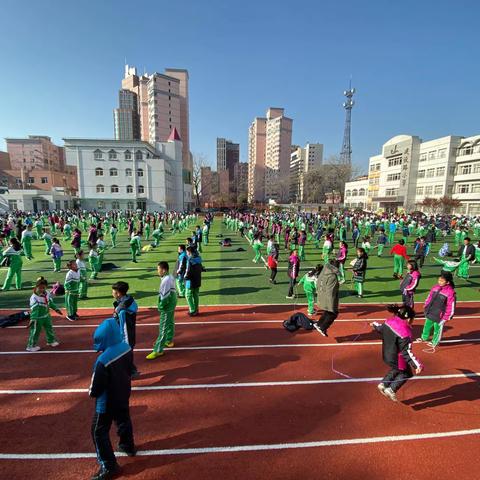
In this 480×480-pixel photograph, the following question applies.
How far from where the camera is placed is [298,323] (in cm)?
756

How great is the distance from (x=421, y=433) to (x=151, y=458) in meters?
→ 3.75

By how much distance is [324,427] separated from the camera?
4242 millimetres

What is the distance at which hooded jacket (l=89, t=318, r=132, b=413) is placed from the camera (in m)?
3.12

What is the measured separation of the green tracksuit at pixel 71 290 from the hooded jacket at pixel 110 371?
17.6 ft

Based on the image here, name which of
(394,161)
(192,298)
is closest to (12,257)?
(192,298)

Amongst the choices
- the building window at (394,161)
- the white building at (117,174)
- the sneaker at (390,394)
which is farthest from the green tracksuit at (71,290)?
the building window at (394,161)

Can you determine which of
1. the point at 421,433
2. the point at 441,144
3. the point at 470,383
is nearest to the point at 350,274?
the point at 470,383

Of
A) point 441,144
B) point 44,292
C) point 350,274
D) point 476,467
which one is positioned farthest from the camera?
point 441,144

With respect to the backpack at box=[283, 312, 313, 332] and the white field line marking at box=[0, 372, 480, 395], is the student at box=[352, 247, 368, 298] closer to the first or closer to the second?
the backpack at box=[283, 312, 313, 332]

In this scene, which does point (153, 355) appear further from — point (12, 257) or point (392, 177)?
point (392, 177)

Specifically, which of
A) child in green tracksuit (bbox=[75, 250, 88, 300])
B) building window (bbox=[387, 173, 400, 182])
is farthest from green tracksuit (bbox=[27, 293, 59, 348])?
building window (bbox=[387, 173, 400, 182])

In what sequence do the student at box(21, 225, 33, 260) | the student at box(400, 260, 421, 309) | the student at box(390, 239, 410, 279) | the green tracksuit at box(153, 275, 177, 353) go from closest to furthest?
the green tracksuit at box(153, 275, 177, 353) < the student at box(400, 260, 421, 309) < the student at box(390, 239, 410, 279) < the student at box(21, 225, 33, 260)

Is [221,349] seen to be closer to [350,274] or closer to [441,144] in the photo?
[350,274]

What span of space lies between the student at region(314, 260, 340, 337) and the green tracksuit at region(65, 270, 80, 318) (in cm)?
647
